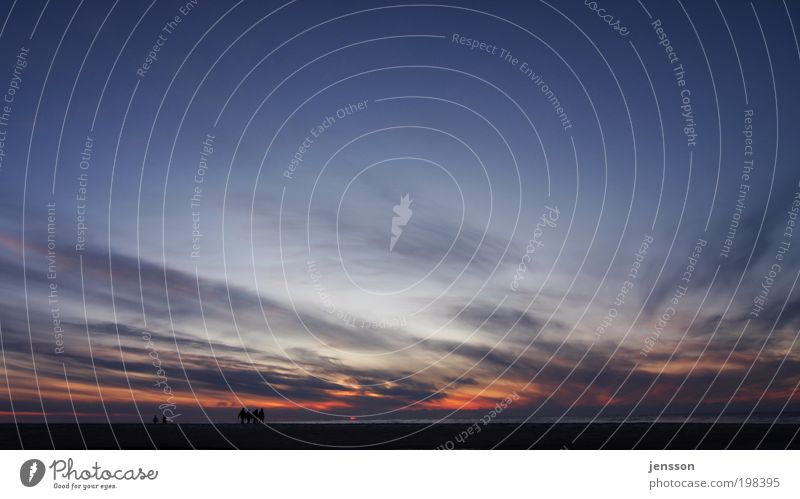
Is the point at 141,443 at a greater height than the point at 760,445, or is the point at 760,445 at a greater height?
the point at 760,445

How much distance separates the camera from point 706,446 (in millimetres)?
40094
